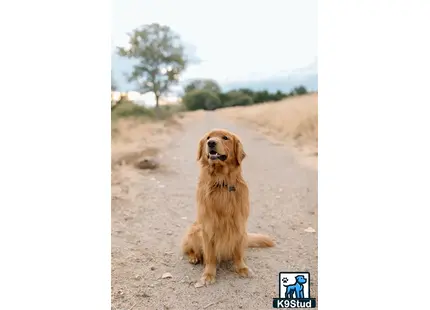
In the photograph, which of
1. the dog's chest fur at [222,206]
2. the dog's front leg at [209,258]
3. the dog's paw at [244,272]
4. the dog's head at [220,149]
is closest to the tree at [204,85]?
the dog's head at [220,149]

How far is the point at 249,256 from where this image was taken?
10.9 ft

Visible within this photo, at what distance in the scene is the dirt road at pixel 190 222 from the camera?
3.03m

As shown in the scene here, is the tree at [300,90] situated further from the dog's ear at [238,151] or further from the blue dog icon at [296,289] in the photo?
the blue dog icon at [296,289]

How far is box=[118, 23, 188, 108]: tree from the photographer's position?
→ 3215 mm

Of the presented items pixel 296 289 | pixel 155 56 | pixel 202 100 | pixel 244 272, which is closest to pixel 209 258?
pixel 244 272

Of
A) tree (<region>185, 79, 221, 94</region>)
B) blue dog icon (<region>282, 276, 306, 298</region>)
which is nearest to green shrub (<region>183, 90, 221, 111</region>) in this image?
tree (<region>185, 79, 221, 94</region>)

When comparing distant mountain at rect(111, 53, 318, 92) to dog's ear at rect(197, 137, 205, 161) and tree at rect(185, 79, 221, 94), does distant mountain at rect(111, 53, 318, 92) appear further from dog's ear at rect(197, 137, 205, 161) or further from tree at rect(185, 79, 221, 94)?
dog's ear at rect(197, 137, 205, 161)

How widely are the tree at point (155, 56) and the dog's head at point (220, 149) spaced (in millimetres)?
543

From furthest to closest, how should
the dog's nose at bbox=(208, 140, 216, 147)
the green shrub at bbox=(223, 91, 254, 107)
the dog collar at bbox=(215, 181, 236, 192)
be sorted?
the green shrub at bbox=(223, 91, 254, 107)
the dog collar at bbox=(215, 181, 236, 192)
the dog's nose at bbox=(208, 140, 216, 147)

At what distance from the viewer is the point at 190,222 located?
3473 millimetres

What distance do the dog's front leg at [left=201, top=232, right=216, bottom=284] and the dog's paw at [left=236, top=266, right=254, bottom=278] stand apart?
0.17 metres

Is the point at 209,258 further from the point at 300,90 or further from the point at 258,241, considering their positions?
the point at 300,90

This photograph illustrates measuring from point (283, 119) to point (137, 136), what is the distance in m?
1.08
